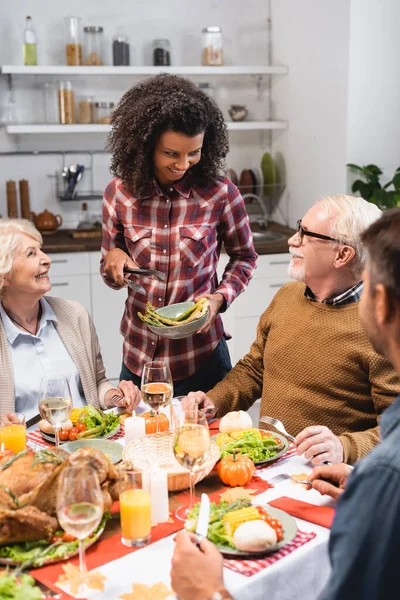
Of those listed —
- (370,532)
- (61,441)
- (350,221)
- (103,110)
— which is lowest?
(61,441)

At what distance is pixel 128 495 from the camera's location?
1529 millimetres

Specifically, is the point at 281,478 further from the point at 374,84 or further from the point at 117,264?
the point at 374,84

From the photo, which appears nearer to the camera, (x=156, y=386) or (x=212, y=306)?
(x=156, y=386)

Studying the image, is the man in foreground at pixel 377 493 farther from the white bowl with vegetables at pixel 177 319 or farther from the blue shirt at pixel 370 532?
the white bowl with vegetables at pixel 177 319

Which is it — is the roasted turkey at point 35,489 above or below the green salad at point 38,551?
above

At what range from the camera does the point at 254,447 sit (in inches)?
74.3

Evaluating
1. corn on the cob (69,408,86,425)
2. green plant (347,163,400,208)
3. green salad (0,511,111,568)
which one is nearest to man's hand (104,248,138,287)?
corn on the cob (69,408,86,425)

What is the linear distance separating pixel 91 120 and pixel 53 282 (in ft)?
3.58

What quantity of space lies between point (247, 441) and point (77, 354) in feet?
2.64

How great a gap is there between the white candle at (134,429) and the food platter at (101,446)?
0.12ft

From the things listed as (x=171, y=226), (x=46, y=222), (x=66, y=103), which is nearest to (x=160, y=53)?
(x=66, y=103)

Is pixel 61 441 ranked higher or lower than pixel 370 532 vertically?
lower

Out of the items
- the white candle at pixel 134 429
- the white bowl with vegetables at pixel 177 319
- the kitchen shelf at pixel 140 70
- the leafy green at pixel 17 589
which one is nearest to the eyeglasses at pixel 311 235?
the white bowl with vegetables at pixel 177 319

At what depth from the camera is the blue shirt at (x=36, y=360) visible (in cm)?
238
